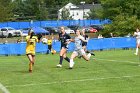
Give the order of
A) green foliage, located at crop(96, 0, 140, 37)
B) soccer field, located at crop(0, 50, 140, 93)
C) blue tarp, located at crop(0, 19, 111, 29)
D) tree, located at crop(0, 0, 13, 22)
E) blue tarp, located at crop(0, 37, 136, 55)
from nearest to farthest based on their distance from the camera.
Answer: soccer field, located at crop(0, 50, 140, 93)
blue tarp, located at crop(0, 37, 136, 55)
green foliage, located at crop(96, 0, 140, 37)
blue tarp, located at crop(0, 19, 111, 29)
tree, located at crop(0, 0, 13, 22)

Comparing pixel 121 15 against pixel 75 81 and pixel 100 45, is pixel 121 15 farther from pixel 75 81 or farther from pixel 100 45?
pixel 75 81

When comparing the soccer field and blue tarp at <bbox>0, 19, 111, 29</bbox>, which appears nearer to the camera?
the soccer field

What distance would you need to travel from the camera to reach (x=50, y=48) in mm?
40406

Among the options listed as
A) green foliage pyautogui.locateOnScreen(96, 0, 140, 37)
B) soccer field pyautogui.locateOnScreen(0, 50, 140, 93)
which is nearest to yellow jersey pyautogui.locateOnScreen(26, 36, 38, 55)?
soccer field pyautogui.locateOnScreen(0, 50, 140, 93)

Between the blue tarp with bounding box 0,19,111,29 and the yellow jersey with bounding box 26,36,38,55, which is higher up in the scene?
the yellow jersey with bounding box 26,36,38,55

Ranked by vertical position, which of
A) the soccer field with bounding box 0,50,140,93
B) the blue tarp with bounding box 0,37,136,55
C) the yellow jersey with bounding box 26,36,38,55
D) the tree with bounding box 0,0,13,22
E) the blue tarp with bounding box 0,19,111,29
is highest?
the yellow jersey with bounding box 26,36,38,55

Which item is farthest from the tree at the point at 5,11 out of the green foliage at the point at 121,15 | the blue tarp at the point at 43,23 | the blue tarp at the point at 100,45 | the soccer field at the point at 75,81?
the soccer field at the point at 75,81

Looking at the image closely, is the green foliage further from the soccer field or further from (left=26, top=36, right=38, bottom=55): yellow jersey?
the soccer field

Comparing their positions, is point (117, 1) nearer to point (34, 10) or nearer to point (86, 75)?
point (86, 75)

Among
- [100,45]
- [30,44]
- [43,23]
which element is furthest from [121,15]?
[30,44]

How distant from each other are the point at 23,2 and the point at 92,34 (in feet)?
202

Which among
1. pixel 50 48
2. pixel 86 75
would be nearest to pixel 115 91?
pixel 86 75

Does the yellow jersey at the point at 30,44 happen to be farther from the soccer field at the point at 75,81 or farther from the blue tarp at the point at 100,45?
the blue tarp at the point at 100,45

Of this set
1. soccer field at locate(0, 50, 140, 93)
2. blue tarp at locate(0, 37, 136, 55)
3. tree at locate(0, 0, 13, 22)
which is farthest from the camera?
tree at locate(0, 0, 13, 22)
